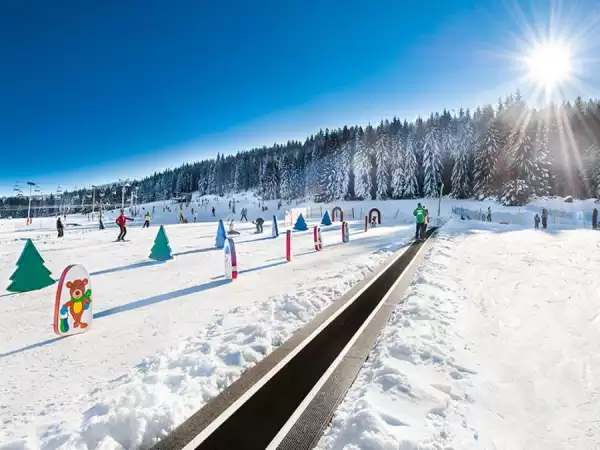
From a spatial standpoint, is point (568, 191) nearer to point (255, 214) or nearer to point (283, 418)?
point (255, 214)

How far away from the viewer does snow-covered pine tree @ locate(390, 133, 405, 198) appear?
6431 centimetres

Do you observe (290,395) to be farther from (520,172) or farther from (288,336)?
(520,172)

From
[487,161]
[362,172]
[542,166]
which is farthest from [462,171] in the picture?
[362,172]

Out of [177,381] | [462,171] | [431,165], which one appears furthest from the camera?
[431,165]

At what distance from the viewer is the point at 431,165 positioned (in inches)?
2480

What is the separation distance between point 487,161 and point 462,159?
7.76 m

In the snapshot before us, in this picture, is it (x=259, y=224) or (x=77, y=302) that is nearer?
(x=77, y=302)

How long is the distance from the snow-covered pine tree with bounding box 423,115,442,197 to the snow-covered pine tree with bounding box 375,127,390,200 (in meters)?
7.23

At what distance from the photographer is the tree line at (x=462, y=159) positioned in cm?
4966

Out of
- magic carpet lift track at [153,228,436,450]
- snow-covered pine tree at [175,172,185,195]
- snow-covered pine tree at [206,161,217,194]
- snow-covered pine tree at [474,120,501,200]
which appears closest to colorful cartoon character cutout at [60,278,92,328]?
magic carpet lift track at [153,228,436,450]

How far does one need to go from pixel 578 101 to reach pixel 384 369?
3314 inches

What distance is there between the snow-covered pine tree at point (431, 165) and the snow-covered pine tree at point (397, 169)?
14.2ft

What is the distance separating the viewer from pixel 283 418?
135 inches

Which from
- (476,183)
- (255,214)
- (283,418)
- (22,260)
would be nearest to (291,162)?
(255,214)
